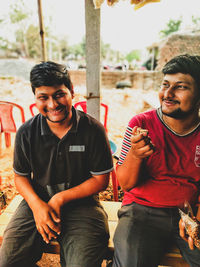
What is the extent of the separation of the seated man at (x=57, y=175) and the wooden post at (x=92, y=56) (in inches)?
31.5

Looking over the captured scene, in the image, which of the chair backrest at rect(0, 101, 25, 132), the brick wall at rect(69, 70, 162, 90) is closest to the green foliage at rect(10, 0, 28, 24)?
the brick wall at rect(69, 70, 162, 90)

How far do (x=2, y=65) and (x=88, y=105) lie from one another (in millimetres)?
18787

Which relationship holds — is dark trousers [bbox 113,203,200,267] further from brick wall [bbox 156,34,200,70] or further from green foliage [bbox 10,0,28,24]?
green foliage [bbox 10,0,28,24]

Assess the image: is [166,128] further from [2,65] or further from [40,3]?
[2,65]

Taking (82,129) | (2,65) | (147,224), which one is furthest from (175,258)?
(2,65)

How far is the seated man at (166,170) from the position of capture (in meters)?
1.44

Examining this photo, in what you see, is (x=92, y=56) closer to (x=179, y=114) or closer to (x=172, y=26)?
(x=179, y=114)

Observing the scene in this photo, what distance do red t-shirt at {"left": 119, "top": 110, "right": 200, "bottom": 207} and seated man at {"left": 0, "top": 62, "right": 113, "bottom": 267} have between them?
36 centimetres

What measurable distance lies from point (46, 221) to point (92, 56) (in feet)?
6.10

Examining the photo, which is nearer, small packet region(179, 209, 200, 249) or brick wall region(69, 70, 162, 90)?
small packet region(179, 209, 200, 249)

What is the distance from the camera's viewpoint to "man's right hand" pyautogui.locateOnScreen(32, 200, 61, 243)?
1452mm

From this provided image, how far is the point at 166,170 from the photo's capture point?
1.54 metres

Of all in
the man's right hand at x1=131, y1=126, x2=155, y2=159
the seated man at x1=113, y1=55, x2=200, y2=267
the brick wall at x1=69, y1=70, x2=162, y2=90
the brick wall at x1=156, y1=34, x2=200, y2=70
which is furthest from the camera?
the brick wall at x1=69, y1=70, x2=162, y2=90

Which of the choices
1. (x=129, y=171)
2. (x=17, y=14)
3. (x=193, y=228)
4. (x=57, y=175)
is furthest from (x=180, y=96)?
(x=17, y=14)
